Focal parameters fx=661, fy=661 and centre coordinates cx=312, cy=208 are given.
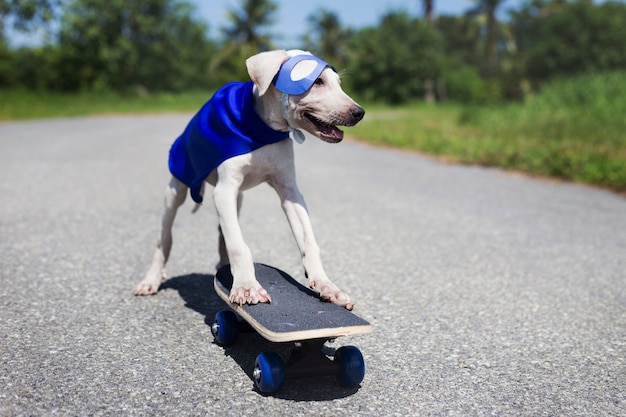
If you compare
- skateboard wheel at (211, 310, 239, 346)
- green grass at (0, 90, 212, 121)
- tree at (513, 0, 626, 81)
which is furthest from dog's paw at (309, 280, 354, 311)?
tree at (513, 0, 626, 81)

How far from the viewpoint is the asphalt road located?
8.78ft

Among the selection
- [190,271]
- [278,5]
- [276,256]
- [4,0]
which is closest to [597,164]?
[276,256]

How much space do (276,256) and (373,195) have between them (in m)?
3.17

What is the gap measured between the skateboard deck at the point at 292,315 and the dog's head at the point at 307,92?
72 cm

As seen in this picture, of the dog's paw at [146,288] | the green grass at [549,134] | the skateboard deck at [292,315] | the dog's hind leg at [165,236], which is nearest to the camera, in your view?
the skateboard deck at [292,315]

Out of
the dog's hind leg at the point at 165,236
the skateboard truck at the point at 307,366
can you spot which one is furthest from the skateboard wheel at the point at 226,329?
the dog's hind leg at the point at 165,236

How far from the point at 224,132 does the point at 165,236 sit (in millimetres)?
1063

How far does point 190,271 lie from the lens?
4.61m

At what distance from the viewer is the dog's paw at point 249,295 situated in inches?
113

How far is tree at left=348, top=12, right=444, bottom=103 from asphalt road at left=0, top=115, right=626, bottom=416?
114 ft

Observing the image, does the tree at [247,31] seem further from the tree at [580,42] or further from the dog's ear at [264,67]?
the dog's ear at [264,67]

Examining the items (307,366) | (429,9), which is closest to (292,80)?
(307,366)

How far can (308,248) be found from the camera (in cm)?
312

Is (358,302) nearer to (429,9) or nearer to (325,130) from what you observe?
(325,130)
